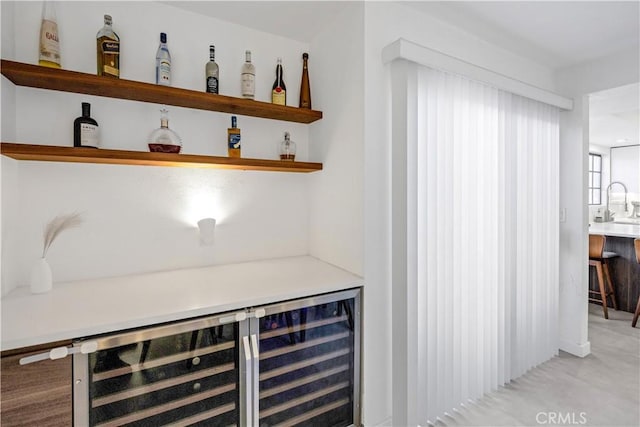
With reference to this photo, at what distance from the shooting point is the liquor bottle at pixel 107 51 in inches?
60.9

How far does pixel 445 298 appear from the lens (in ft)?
6.07

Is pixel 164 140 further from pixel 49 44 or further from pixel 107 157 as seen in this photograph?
pixel 49 44

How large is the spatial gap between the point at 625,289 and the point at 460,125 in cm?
337

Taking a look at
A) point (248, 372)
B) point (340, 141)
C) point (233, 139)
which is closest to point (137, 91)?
point (233, 139)

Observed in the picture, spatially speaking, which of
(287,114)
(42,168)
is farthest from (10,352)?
(287,114)

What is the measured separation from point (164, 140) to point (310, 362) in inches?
55.1

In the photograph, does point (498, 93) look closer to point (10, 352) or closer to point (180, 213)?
point (180, 213)

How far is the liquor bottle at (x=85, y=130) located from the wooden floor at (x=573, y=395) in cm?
243

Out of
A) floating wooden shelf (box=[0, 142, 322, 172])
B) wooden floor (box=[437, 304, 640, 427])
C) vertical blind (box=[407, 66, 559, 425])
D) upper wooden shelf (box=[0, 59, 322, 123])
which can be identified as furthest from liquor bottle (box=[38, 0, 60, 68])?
wooden floor (box=[437, 304, 640, 427])

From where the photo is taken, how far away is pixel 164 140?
170cm

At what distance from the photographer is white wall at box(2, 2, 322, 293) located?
152 cm

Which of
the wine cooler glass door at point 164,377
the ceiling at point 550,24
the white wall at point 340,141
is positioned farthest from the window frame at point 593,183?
the wine cooler glass door at point 164,377

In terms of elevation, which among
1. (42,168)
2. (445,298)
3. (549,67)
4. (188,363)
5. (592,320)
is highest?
(549,67)

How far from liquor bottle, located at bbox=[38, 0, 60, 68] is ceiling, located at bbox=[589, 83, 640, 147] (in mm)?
3601
